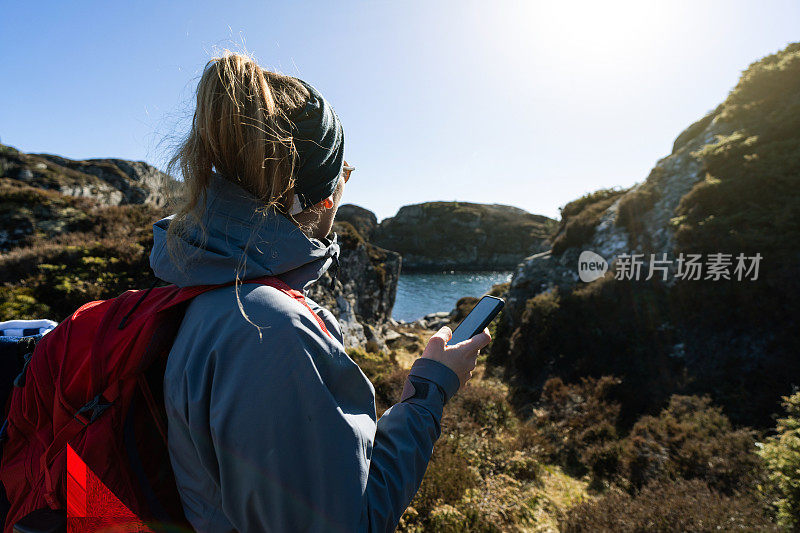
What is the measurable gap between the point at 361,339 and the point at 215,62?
12.7m

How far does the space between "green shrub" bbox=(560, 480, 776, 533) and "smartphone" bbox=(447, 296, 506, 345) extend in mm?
4217

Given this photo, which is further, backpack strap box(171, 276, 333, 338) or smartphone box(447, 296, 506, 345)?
smartphone box(447, 296, 506, 345)

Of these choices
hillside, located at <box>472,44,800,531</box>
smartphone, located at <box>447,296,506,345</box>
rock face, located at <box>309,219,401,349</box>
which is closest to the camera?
smartphone, located at <box>447,296,506,345</box>

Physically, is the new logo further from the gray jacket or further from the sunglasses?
the gray jacket

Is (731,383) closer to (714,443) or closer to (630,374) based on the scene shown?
(630,374)

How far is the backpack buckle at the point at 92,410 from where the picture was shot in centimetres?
89

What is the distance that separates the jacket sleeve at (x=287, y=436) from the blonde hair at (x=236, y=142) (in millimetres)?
→ 297

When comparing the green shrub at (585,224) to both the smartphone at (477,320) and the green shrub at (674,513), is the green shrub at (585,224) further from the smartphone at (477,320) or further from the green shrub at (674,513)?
the smartphone at (477,320)

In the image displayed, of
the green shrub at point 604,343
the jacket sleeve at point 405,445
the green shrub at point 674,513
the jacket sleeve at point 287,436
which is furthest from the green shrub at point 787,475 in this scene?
the jacket sleeve at point 287,436

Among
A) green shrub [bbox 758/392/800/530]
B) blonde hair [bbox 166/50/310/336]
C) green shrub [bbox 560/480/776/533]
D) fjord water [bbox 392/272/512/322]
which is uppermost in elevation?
blonde hair [bbox 166/50/310/336]

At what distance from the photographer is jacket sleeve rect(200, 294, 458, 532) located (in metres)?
0.77

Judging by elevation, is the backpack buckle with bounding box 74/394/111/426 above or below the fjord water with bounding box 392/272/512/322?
above

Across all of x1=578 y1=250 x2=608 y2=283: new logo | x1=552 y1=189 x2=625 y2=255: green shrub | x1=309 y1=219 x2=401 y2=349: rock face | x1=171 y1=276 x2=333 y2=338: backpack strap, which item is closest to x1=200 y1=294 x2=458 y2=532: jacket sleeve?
x1=171 y1=276 x2=333 y2=338: backpack strap

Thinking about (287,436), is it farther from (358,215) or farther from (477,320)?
(358,215)
